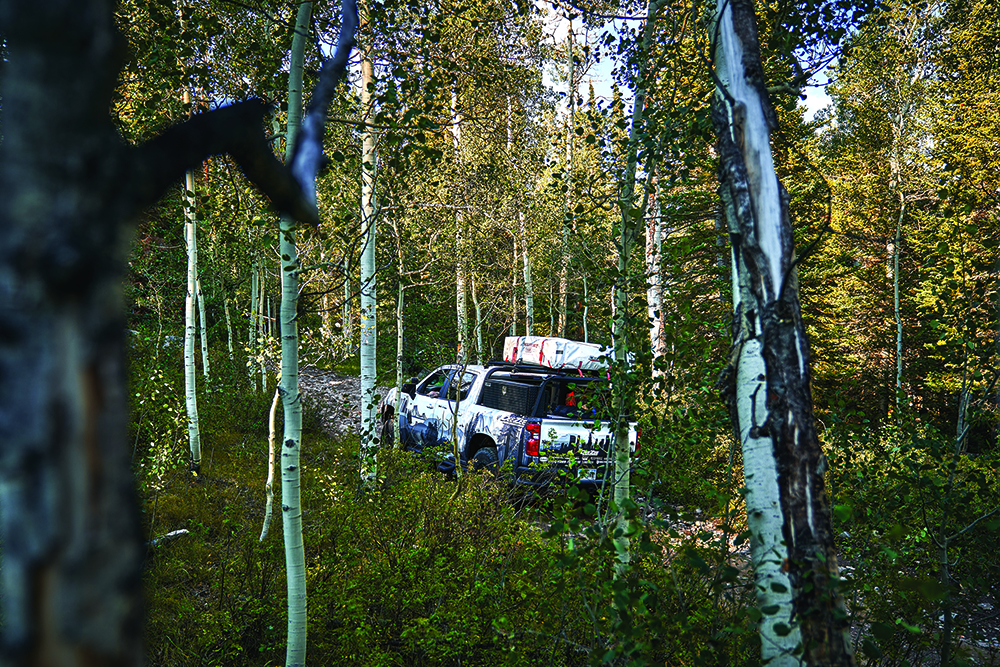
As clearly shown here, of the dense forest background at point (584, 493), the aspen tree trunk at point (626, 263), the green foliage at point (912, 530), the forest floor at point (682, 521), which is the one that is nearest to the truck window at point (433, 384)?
the forest floor at point (682, 521)

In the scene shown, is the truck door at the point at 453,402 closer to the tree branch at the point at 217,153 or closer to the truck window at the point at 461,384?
the truck window at the point at 461,384

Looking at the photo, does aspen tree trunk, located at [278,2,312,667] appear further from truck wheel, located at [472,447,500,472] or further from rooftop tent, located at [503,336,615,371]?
rooftop tent, located at [503,336,615,371]

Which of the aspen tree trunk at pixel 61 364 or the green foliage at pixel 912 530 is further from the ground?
the aspen tree trunk at pixel 61 364

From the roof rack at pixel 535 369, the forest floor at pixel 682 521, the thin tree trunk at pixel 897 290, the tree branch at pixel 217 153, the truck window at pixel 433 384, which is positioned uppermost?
the thin tree trunk at pixel 897 290

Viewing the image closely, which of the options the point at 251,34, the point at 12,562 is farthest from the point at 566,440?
the point at 12,562

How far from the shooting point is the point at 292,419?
3.27m

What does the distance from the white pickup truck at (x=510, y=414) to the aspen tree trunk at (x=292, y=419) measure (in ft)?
8.58

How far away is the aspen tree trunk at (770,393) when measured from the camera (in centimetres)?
182

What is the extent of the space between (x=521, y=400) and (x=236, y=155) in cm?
635

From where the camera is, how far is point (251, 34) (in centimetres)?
590

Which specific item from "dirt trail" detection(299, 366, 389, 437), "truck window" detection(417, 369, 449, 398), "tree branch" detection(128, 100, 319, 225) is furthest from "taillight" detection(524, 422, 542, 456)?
"tree branch" detection(128, 100, 319, 225)

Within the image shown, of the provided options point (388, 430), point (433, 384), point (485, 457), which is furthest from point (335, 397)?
point (485, 457)

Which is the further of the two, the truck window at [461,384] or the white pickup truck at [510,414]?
the truck window at [461,384]

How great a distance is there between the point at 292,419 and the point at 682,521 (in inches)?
165
